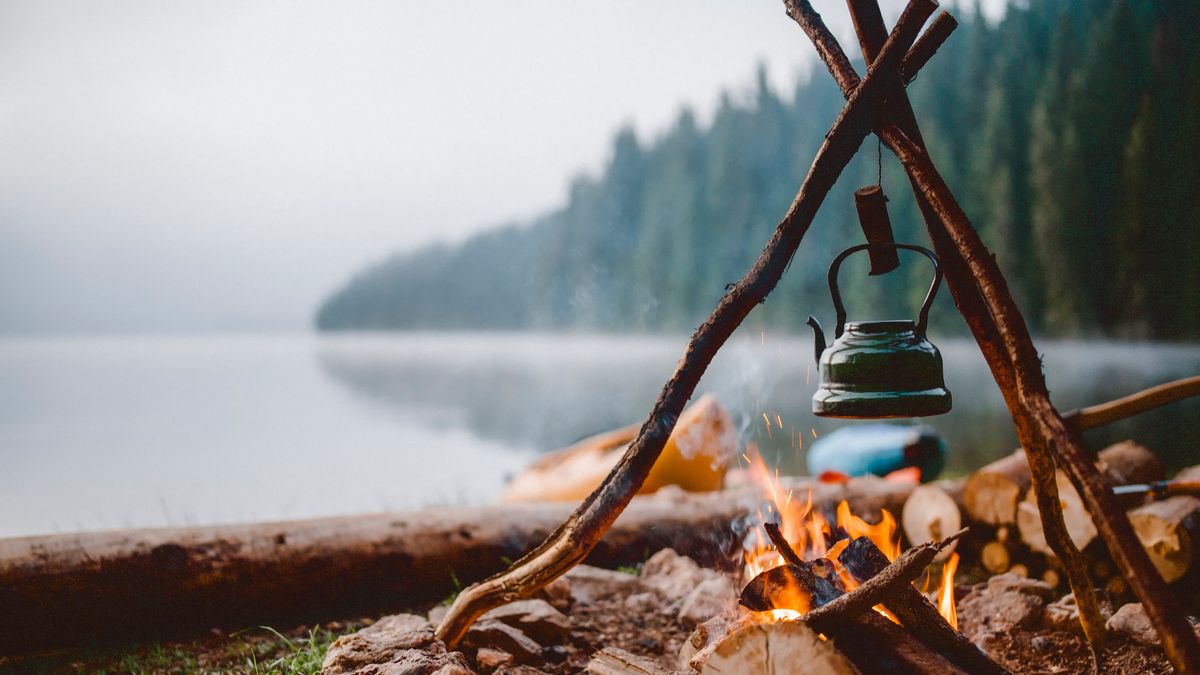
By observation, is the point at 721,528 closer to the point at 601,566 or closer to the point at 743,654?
the point at 601,566

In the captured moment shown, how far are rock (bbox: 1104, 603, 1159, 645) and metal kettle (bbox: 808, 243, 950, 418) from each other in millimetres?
1403

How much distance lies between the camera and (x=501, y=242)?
19.8 m

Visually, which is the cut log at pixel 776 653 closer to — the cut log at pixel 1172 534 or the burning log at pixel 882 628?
the burning log at pixel 882 628

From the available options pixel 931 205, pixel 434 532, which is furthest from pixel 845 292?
pixel 931 205

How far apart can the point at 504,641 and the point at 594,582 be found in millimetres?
922

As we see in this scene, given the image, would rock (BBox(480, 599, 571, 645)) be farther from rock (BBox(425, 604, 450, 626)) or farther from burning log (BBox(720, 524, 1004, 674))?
burning log (BBox(720, 524, 1004, 674))

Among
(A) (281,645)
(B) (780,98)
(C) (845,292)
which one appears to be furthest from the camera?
(B) (780,98)

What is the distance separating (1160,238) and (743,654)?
21.0 feet

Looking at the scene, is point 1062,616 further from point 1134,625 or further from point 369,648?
point 369,648

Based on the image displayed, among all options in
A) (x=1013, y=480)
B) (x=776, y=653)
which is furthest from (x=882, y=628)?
(x=1013, y=480)

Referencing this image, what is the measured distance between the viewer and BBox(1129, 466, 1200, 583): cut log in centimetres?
295

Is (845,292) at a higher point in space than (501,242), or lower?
lower

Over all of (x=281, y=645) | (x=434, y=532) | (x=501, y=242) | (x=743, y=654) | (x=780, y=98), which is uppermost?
(x=780, y=98)

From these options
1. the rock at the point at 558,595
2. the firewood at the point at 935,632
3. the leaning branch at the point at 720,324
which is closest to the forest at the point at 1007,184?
the leaning branch at the point at 720,324
